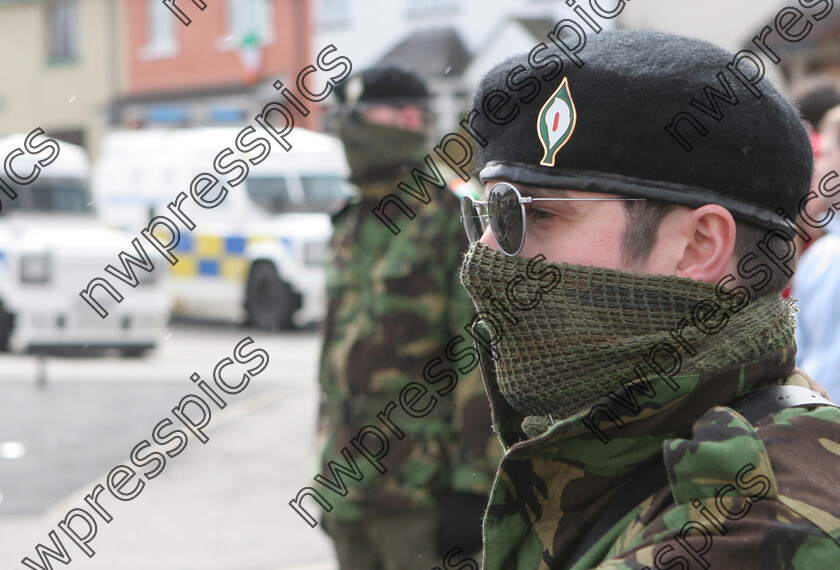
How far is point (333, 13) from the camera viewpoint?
20766 mm

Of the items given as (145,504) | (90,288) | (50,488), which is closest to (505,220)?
(145,504)

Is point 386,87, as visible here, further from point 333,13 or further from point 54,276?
point 333,13

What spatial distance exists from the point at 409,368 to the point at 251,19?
64.7ft

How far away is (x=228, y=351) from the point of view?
36.9ft

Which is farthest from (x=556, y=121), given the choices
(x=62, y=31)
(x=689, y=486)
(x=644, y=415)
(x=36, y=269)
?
(x=62, y=31)

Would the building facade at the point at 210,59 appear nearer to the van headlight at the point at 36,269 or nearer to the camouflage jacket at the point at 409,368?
the van headlight at the point at 36,269

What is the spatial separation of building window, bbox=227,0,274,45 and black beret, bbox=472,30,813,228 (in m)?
20.4

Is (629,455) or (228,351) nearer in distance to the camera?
(629,455)

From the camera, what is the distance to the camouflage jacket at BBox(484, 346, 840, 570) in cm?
105

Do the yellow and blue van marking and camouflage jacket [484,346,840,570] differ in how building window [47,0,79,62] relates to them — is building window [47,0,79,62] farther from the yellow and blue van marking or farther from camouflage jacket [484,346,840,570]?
camouflage jacket [484,346,840,570]

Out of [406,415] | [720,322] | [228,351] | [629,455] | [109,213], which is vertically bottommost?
[228,351]

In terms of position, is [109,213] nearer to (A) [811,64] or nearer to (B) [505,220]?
(A) [811,64]

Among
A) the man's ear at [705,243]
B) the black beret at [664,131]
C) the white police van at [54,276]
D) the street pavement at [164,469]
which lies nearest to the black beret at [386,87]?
the street pavement at [164,469]

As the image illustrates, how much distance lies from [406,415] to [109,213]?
11.5 metres
